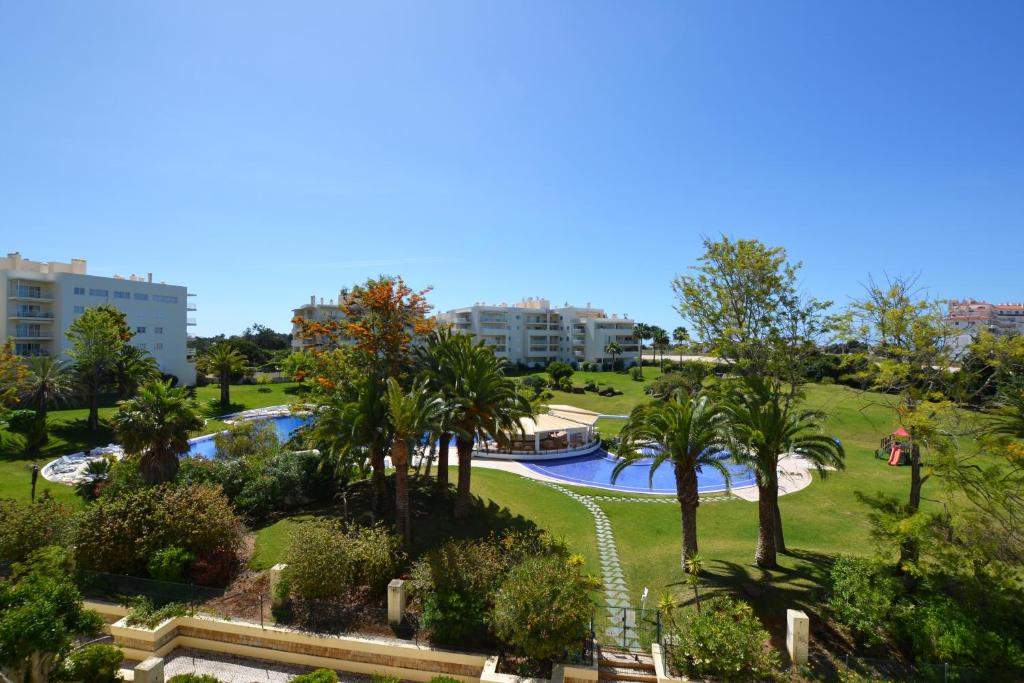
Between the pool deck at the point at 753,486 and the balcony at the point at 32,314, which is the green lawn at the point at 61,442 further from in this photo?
the pool deck at the point at 753,486

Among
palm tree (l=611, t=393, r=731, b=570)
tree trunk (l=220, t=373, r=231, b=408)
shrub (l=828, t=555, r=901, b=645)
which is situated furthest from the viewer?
tree trunk (l=220, t=373, r=231, b=408)

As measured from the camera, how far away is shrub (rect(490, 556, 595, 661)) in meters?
11.3

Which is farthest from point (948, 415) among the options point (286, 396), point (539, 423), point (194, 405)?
point (286, 396)

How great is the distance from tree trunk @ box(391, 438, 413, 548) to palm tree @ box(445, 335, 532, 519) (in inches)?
91.1

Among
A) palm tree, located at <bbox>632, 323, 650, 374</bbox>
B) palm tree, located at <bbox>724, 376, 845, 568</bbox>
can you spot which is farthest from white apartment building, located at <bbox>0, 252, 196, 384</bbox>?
palm tree, located at <bbox>632, 323, 650, 374</bbox>

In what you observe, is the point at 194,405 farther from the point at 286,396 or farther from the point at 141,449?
the point at 286,396

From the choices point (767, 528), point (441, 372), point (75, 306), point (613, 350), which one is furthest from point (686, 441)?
point (613, 350)

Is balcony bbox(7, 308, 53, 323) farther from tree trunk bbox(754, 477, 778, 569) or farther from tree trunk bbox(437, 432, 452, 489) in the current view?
tree trunk bbox(754, 477, 778, 569)

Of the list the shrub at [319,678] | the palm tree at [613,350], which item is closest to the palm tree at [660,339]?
the palm tree at [613,350]

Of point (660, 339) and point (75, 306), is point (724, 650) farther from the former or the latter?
point (660, 339)

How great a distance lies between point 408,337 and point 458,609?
559 inches

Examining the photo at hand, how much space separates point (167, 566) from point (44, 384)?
88.0 feet

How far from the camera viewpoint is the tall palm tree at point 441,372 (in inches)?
715

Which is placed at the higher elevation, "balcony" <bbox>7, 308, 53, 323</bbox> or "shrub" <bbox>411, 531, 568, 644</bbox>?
"balcony" <bbox>7, 308, 53, 323</bbox>
